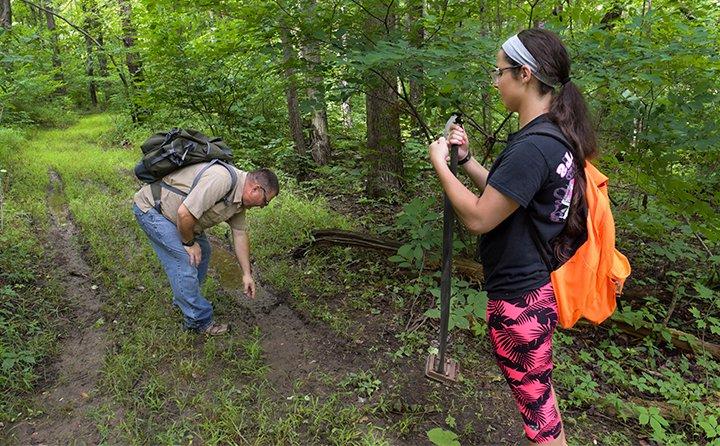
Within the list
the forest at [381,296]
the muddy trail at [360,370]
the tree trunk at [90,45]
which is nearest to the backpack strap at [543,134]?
the forest at [381,296]

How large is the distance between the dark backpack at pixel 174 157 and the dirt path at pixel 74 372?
148 cm

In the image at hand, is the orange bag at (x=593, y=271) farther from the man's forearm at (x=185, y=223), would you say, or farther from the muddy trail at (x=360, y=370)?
the man's forearm at (x=185, y=223)

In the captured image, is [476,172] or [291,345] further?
[291,345]

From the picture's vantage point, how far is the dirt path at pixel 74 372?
3.12 metres

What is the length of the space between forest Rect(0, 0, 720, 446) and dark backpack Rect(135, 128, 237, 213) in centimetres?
90

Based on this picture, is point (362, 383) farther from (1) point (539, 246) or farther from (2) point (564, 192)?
(2) point (564, 192)

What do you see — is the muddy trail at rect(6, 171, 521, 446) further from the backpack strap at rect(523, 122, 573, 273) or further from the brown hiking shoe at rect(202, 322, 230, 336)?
the backpack strap at rect(523, 122, 573, 273)

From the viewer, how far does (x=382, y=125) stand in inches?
241

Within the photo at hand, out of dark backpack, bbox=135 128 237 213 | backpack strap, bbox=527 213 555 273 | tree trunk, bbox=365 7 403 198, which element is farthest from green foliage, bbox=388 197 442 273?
backpack strap, bbox=527 213 555 273

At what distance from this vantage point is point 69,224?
21.9 feet

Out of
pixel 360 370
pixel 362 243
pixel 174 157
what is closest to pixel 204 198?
pixel 174 157

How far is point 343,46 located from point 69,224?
17.4ft

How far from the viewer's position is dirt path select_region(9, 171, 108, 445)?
10.2 feet

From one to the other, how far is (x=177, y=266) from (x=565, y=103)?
3.22 m
